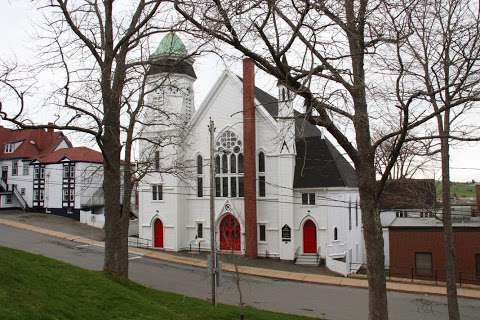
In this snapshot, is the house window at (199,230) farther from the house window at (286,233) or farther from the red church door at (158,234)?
the house window at (286,233)

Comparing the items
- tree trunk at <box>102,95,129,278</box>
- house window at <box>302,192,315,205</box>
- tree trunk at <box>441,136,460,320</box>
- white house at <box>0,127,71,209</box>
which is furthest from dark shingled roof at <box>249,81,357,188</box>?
white house at <box>0,127,71,209</box>

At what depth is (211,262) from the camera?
15.9m

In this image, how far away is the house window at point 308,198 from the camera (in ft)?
112

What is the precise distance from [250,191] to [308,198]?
426 centimetres

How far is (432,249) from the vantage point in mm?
28812

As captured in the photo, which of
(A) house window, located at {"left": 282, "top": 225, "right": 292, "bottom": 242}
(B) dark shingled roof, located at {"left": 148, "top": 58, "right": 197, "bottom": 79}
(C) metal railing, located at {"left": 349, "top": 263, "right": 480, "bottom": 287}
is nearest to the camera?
(B) dark shingled roof, located at {"left": 148, "top": 58, "right": 197, "bottom": 79}

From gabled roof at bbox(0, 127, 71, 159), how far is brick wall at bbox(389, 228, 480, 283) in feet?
137

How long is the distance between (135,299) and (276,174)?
1005 inches

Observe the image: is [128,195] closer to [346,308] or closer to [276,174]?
[346,308]

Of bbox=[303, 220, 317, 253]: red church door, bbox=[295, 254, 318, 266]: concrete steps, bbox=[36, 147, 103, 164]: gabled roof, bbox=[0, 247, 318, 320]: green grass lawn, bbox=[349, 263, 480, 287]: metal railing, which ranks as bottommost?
bbox=[349, 263, 480, 287]: metal railing

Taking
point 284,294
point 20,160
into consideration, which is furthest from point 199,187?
point 20,160

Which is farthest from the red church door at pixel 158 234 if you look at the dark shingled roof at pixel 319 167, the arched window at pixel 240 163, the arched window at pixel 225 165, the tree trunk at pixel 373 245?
the tree trunk at pixel 373 245

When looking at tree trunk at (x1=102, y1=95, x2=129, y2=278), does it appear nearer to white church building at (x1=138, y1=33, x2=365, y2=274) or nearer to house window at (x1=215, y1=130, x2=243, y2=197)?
white church building at (x1=138, y1=33, x2=365, y2=274)

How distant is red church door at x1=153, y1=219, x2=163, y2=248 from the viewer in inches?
1516
